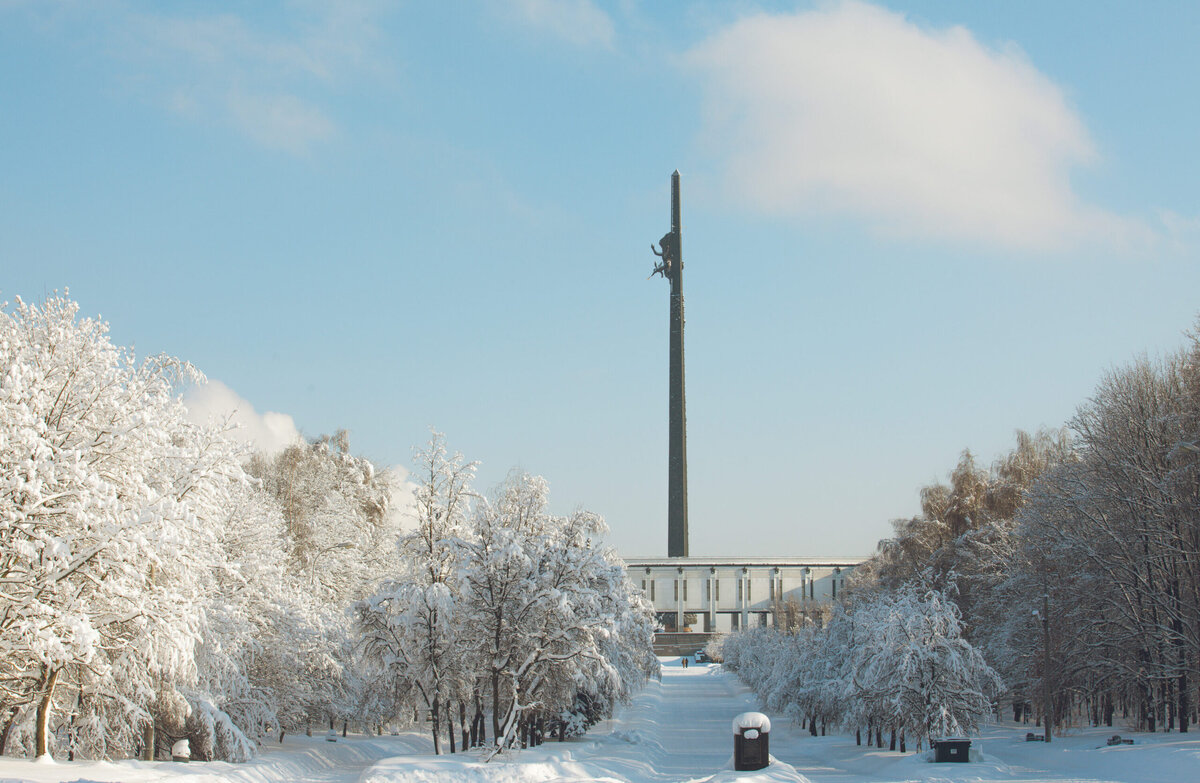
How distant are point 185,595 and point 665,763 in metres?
16.6

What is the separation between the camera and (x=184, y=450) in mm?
22047

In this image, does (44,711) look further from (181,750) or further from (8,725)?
(181,750)

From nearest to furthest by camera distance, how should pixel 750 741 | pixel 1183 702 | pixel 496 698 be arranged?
pixel 750 741 → pixel 496 698 → pixel 1183 702

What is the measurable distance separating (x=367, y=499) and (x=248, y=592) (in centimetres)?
2447

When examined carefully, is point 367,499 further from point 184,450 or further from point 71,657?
point 71,657

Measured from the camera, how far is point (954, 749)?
1076 inches

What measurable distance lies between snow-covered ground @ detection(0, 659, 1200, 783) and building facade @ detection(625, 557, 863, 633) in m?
49.6

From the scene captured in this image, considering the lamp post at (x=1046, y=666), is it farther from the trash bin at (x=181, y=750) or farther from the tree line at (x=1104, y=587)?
the trash bin at (x=181, y=750)

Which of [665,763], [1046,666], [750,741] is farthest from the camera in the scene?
[665,763]

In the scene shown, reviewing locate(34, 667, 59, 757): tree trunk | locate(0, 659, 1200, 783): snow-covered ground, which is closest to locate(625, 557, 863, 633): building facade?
locate(0, 659, 1200, 783): snow-covered ground

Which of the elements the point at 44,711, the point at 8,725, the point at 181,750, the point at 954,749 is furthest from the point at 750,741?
the point at 8,725

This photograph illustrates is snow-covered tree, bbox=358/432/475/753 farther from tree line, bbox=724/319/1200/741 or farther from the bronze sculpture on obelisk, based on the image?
the bronze sculpture on obelisk

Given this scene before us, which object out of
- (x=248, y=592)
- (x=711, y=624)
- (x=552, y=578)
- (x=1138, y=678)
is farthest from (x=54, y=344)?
(x=711, y=624)

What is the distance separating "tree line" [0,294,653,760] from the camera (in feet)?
57.0
